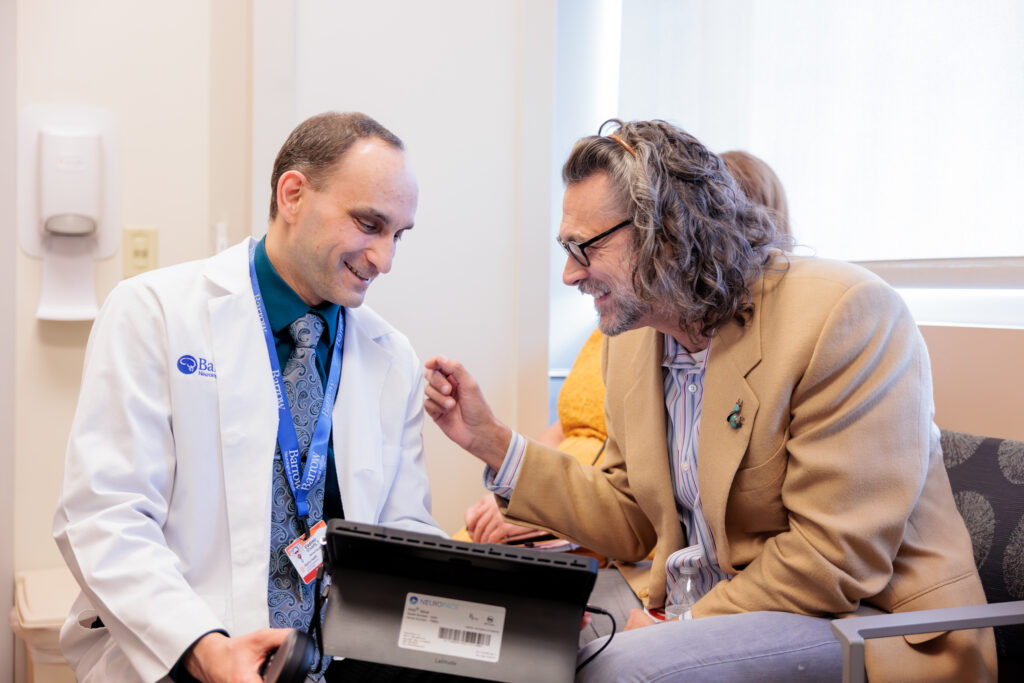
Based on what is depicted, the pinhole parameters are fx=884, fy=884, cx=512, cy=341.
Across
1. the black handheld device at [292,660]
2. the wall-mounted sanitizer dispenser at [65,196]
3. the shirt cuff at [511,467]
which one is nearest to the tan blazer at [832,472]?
the shirt cuff at [511,467]

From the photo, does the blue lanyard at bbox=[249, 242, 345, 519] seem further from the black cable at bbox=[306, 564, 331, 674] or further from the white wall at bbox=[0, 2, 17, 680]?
the white wall at bbox=[0, 2, 17, 680]

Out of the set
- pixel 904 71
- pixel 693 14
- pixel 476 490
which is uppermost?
pixel 693 14

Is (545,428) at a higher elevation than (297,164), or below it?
below

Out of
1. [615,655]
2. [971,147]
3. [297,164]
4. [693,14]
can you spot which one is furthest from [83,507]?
[693,14]

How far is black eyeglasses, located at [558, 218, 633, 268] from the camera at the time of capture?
1650 mm

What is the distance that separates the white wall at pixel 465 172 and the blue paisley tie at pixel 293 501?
108 cm

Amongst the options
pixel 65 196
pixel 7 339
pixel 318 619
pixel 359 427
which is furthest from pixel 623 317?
pixel 7 339

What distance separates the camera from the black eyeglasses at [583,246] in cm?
165

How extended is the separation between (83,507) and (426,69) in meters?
1.75

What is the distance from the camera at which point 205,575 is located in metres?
1.49

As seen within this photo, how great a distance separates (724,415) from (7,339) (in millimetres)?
2099

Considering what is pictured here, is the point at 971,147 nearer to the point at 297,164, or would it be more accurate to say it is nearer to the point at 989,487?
the point at 989,487

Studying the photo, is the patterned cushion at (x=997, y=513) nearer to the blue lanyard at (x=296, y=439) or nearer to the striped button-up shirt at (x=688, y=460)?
the striped button-up shirt at (x=688, y=460)

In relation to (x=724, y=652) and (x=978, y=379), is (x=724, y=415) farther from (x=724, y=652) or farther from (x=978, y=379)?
(x=978, y=379)
